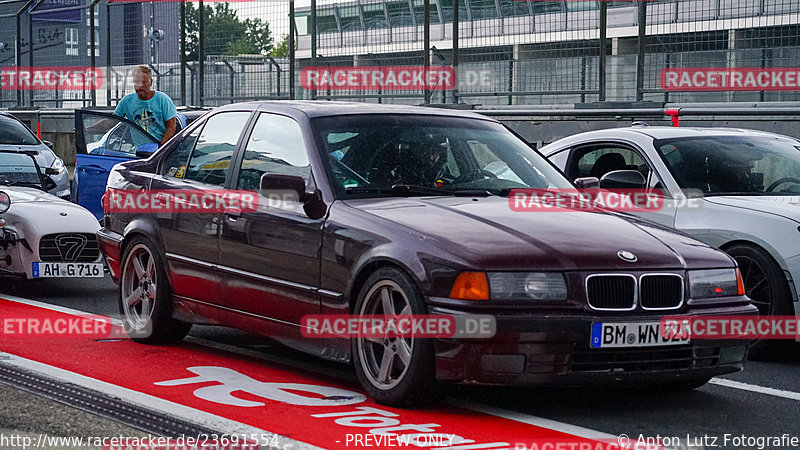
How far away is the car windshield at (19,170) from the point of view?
41.4ft

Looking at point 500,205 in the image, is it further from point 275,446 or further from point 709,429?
point 275,446

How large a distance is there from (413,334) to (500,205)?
109 cm

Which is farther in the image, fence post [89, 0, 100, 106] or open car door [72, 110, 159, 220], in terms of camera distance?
fence post [89, 0, 100, 106]

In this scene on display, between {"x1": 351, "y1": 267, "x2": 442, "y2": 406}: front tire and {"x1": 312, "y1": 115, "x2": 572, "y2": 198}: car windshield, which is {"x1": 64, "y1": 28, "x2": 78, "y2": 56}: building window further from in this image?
{"x1": 351, "y1": 267, "x2": 442, "y2": 406}: front tire

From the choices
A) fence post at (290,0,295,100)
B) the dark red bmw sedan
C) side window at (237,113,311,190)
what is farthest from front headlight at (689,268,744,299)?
fence post at (290,0,295,100)

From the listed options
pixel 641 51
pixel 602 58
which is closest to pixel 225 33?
pixel 602 58

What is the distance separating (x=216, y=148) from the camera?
312 inches

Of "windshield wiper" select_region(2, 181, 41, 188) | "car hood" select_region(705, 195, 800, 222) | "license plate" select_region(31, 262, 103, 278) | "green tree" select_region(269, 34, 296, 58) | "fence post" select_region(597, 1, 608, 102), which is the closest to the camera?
"car hood" select_region(705, 195, 800, 222)

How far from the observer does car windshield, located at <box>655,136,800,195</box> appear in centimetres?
870

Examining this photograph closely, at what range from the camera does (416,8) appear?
16328 millimetres

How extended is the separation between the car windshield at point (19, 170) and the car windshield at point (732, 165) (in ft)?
21.2

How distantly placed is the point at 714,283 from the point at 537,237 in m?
0.92

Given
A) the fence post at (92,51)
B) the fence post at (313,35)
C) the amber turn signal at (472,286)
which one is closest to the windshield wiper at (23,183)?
the fence post at (313,35)

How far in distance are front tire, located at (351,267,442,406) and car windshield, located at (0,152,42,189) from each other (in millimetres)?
7177
